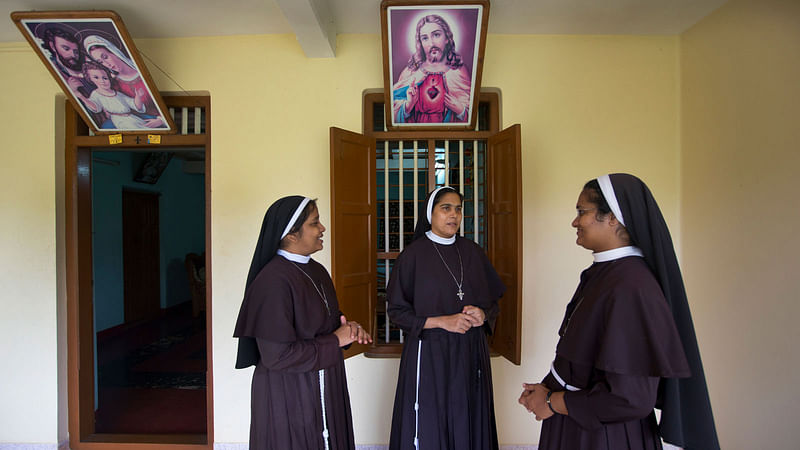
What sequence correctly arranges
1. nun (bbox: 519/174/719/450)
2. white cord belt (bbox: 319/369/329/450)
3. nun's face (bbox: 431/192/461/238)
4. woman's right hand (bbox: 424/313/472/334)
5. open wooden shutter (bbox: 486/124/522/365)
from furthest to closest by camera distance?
open wooden shutter (bbox: 486/124/522/365)
nun's face (bbox: 431/192/461/238)
woman's right hand (bbox: 424/313/472/334)
white cord belt (bbox: 319/369/329/450)
nun (bbox: 519/174/719/450)

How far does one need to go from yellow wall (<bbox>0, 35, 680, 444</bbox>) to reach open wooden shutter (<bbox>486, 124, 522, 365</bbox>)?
256 mm

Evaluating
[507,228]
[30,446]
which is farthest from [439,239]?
[30,446]

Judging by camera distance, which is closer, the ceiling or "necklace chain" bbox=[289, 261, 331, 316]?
"necklace chain" bbox=[289, 261, 331, 316]

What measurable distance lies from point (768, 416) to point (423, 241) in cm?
231

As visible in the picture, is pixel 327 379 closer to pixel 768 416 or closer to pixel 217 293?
pixel 217 293

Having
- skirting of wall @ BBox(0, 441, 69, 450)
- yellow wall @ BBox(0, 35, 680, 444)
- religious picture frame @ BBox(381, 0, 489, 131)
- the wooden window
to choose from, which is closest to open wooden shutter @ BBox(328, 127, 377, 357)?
the wooden window

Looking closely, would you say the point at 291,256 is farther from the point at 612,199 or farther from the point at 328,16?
the point at 328,16

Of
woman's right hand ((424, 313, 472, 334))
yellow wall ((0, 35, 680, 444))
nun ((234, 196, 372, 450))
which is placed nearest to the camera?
nun ((234, 196, 372, 450))

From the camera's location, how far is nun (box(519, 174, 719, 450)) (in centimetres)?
124

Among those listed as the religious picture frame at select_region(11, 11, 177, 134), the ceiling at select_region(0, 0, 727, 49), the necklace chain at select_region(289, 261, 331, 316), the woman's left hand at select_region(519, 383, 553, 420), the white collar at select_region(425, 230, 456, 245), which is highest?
the ceiling at select_region(0, 0, 727, 49)

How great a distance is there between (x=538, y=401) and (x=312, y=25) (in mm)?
2518

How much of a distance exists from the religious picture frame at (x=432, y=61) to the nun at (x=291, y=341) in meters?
1.43

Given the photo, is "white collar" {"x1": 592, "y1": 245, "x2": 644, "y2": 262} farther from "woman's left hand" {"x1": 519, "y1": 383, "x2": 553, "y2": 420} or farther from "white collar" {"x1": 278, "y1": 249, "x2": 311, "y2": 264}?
"white collar" {"x1": 278, "y1": 249, "x2": 311, "y2": 264}

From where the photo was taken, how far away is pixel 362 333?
6.51 feet
